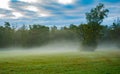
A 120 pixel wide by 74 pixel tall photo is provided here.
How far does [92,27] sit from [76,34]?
40.6 meters

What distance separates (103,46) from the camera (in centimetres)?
13725

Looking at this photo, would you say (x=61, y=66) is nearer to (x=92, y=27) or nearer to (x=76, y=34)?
(x=92, y=27)

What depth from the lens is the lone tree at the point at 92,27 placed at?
8856 centimetres

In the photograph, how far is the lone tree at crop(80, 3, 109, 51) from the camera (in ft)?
291

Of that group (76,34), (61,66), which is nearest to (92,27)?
(76,34)

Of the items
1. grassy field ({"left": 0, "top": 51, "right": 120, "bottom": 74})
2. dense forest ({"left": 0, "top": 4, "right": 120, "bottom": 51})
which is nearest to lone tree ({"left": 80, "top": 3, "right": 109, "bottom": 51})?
dense forest ({"left": 0, "top": 4, "right": 120, "bottom": 51})

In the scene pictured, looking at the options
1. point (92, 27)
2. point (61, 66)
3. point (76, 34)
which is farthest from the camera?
point (76, 34)

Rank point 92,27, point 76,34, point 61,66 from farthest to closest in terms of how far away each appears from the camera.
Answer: point 76,34
point 92,27
point 61,66

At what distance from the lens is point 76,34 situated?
424ft

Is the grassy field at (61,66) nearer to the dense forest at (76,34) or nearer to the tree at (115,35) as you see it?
the dense forest at (76,34)

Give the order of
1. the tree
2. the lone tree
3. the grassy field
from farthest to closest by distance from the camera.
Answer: the tree, the lone tree, the grassy field

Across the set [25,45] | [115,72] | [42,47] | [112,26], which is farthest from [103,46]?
[115,72]

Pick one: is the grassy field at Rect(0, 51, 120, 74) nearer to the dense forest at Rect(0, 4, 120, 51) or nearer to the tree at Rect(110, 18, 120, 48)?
the dense forest at Rect(0, 4, 120, 51)

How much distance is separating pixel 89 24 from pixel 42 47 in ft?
149
